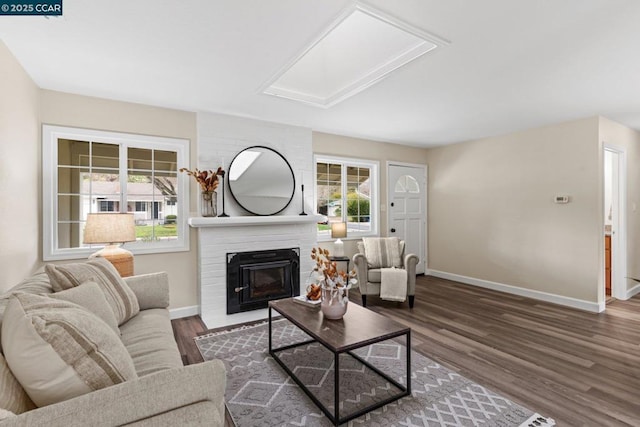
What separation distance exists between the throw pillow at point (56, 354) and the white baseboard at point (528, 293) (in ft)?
15.7

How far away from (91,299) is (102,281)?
1.21ft

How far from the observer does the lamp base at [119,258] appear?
2.74 meters

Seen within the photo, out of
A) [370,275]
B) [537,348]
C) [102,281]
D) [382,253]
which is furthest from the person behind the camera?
[382,253]

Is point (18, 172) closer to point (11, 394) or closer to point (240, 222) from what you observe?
point (240, 222)

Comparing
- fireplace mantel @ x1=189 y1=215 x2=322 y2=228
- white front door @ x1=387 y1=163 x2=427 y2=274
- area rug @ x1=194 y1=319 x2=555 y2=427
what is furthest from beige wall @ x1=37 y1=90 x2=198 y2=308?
white front door @ x1=387 y1=163 x2=427 y2=274

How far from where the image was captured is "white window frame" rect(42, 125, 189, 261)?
291cm

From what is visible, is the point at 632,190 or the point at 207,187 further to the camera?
the point at 632,190

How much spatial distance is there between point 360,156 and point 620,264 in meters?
3.91

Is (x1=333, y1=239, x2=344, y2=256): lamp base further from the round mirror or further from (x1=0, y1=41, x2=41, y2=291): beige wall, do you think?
(x1=0, y1=41, x2=41, y2=291): beige wall

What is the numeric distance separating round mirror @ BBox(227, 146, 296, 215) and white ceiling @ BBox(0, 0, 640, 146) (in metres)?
0.54

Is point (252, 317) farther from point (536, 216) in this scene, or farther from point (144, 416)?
point (536, 216)

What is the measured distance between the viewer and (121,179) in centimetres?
330

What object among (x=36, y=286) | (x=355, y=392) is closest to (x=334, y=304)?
(x=355, y=392)

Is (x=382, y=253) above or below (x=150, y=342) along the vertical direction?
above
